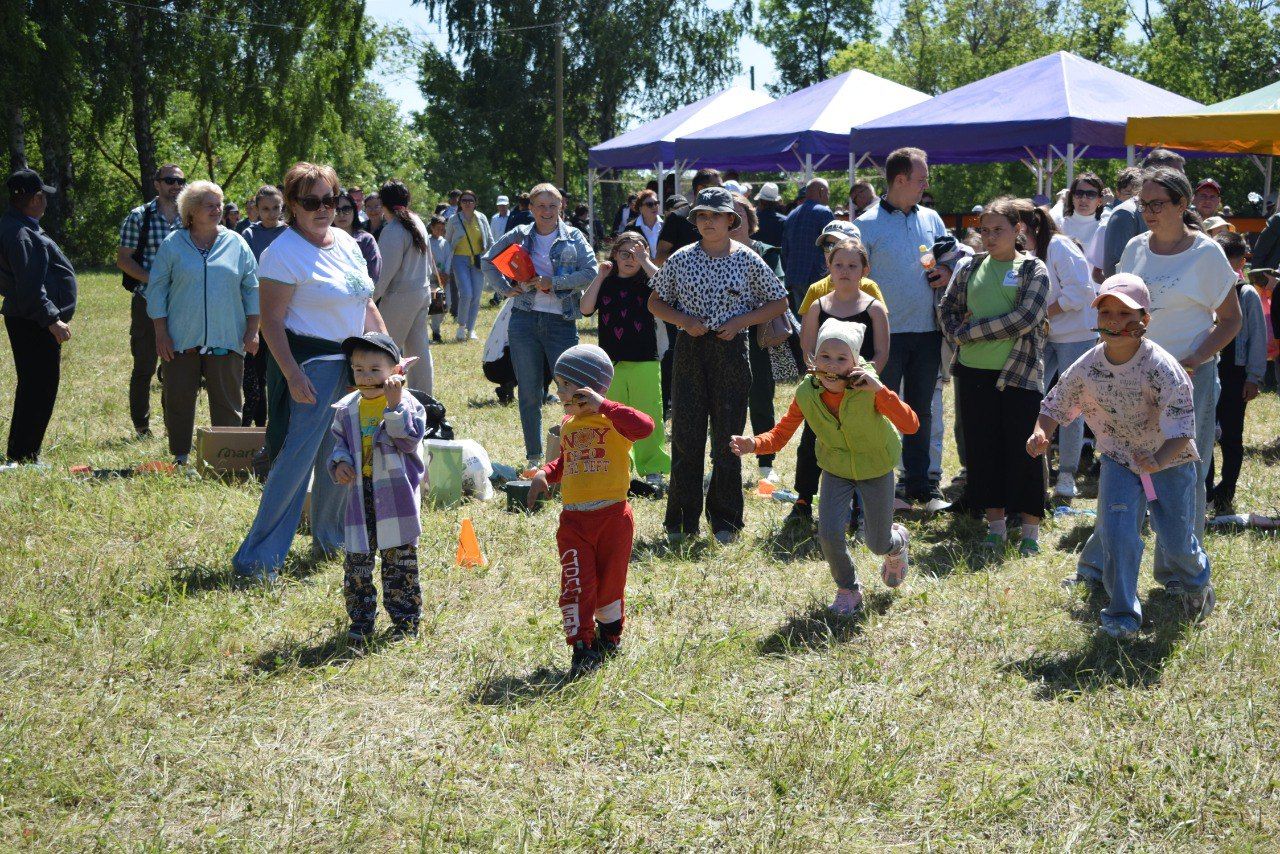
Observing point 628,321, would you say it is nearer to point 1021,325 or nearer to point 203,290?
point 1021,325

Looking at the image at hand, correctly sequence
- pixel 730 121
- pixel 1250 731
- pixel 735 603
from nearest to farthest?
pixel 1250 731 → pixel 735 603 → pixel 730 121

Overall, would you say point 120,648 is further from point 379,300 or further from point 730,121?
point 730,121

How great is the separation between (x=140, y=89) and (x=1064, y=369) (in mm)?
29912

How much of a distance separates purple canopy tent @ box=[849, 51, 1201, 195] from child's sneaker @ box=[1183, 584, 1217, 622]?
8.53 meters

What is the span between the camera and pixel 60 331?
8.32 metres

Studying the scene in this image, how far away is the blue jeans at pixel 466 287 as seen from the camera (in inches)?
692

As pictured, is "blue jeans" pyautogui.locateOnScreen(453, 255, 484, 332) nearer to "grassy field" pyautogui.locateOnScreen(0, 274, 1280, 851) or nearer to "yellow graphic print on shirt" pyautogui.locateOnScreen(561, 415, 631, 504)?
"grassy field" pyautogui.locateOnScreen(0, 274, 1280, 851)

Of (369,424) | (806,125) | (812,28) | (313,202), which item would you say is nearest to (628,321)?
(313,202)

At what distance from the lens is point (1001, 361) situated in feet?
21.8

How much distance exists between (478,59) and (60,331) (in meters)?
42.0

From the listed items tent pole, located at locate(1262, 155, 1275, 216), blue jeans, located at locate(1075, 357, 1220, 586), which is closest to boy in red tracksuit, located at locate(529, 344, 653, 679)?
blue jeans, located at locate(1075, 357, 1220, 586)

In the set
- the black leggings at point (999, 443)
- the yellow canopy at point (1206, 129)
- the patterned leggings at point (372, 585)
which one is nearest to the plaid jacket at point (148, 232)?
the patterned leggings at point (372, 585)

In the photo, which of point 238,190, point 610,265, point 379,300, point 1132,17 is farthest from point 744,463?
point 1132,17

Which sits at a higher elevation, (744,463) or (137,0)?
(137,0)
